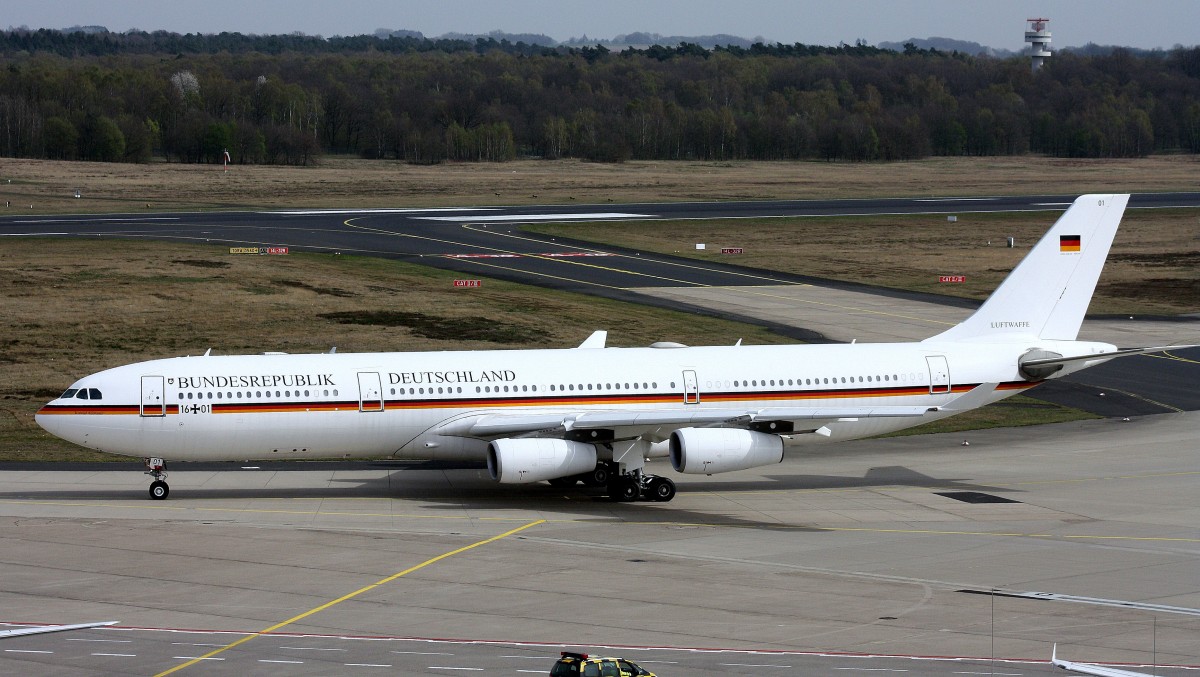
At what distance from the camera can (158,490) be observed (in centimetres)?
3894

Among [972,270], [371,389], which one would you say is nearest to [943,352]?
[371,389]

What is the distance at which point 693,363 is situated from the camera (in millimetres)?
41406

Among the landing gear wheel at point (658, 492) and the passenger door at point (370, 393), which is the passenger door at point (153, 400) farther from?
the landing gear wheel at point (658, 492)

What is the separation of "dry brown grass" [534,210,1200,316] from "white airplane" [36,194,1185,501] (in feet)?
131

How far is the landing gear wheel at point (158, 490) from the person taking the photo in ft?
128

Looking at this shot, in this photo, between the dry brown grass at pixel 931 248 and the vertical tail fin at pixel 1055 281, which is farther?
the dry brown grass at pixel 931 248

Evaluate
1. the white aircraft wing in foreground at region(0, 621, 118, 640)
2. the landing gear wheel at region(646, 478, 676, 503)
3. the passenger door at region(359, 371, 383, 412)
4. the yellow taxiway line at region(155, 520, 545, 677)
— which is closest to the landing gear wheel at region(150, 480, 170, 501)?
the passenger door at region(359, 371, 383, 412)

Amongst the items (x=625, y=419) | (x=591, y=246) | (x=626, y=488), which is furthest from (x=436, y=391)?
(x=591, y=246)

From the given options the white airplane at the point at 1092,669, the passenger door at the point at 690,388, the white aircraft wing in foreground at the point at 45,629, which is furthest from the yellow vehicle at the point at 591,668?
the passenger door at the point at 690,388

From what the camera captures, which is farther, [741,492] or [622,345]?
[622,345]

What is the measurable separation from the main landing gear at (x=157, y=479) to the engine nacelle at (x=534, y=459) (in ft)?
32.1

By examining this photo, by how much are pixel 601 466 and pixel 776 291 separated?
44.0 m

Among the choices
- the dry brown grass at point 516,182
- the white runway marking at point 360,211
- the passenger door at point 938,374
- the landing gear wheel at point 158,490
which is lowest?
the landing gear wheel at point 158,490

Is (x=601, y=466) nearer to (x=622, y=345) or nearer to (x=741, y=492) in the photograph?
(x=741, y=492)
